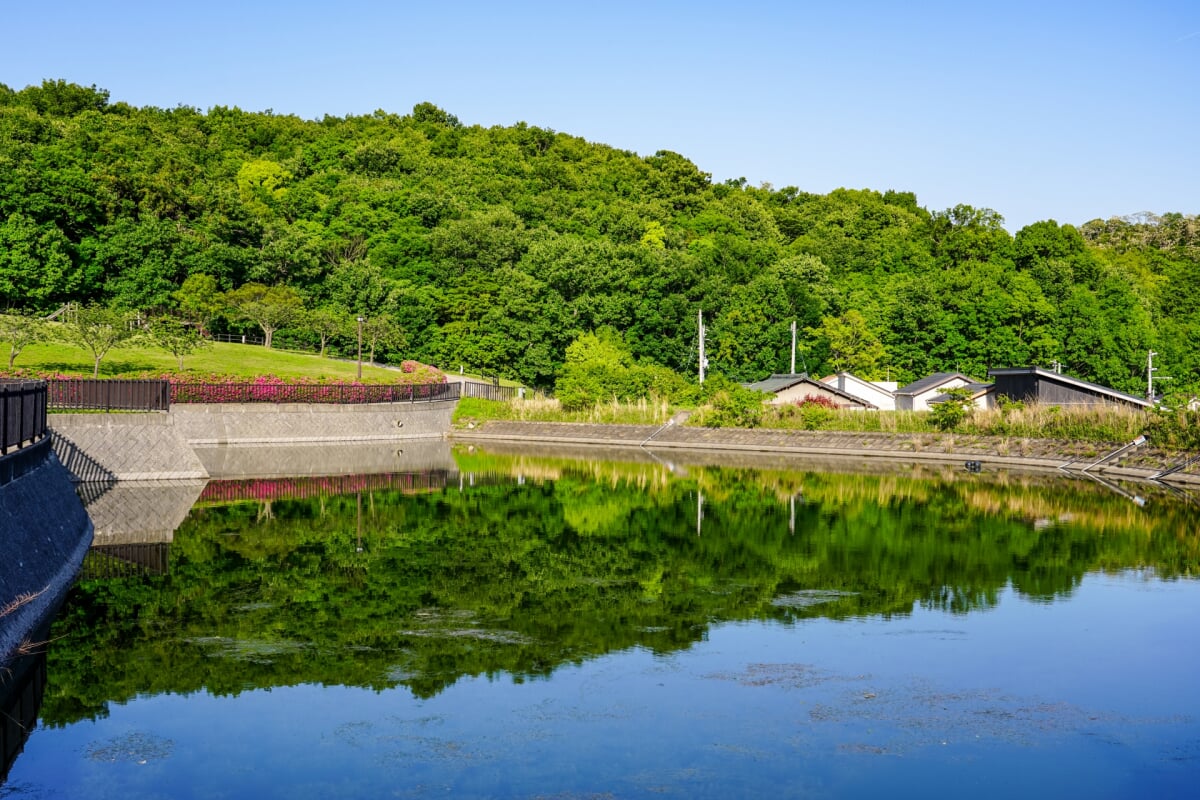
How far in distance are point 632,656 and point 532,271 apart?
86231 millimetres

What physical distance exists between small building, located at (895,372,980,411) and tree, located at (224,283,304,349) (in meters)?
47.6

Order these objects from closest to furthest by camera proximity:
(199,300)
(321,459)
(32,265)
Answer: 1. (321,459)
2. (32,265)
3. (199,300)

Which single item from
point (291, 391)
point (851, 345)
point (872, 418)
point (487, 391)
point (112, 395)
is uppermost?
point (851, 345)

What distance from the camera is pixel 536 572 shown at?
28.9 metres

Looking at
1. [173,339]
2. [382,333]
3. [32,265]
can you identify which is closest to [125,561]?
[173,339]

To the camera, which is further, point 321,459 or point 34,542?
point 321,459

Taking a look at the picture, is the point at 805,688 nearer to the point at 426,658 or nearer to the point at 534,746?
the point at 534,746

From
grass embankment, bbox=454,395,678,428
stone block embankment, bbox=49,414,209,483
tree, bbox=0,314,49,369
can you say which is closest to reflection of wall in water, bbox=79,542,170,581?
stone block embankment, bbox=49,414,209,483

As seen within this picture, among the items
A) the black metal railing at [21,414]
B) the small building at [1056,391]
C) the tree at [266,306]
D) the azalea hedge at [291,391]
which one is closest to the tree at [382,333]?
the tree at [266,306]

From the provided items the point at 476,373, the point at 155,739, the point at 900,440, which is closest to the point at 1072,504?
the point at 900,440

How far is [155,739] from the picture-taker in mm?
16047

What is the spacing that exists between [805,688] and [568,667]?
3.89m

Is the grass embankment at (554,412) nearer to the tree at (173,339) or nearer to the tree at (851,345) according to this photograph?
the tree at (173,339)

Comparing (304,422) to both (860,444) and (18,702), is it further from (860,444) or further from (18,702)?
(18,702)
